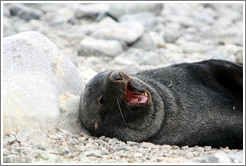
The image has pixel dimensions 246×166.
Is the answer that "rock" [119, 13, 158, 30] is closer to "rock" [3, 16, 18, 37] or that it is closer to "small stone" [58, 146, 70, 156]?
"rock" [3, 16, 18, 37]

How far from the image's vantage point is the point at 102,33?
1144 centimetres

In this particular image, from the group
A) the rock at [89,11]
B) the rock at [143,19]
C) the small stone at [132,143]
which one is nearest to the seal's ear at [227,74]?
the small stone at [132,143]

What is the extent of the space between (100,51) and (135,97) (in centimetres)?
533

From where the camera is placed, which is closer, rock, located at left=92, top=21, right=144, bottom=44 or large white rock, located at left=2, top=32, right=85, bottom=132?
large white rock, located at left=2, top=32, right=85, bottom=132

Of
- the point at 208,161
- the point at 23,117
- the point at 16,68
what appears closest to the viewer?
the point at 208,161

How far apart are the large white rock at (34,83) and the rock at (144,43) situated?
5426mm

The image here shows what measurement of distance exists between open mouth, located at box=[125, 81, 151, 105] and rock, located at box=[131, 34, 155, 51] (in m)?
6.17

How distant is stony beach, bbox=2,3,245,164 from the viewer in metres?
4.79

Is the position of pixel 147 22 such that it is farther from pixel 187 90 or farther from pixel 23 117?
pixel 23 117

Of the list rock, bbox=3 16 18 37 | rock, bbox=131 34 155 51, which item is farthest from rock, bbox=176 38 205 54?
rock, bbox=3 16 18 37

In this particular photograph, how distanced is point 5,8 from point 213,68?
852 centimetres

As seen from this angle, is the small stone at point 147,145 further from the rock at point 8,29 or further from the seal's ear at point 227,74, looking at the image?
the rock at point 8,29

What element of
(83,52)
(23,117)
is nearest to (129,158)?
(23,117)

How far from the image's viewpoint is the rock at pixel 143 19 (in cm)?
1353
